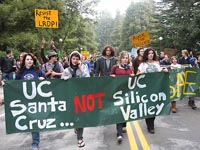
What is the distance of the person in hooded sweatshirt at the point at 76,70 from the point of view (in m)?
6.02

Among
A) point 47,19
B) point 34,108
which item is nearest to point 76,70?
point 34,108

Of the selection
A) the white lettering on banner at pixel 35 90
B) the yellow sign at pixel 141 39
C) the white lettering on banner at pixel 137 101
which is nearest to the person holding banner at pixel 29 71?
the white lettering on banner at pixel 35 90

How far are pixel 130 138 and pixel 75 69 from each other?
174 centimetres

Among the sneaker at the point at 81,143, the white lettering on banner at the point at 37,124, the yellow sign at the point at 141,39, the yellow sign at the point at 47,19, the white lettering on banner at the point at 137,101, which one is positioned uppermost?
the yellow sign at the point at 47,19

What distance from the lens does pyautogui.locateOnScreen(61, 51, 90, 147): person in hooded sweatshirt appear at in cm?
602

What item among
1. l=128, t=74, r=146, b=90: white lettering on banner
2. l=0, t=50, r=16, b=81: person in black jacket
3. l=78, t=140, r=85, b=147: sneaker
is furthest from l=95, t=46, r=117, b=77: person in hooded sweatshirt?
l=0, t=50, r=16, b=81: person in black jacket

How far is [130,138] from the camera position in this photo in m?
6.61

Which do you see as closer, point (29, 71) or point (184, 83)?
point (29, 71)

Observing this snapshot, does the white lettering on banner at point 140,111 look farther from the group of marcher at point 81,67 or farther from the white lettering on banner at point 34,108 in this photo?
the white lettering on banner at point 34,108

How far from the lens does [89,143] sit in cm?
628

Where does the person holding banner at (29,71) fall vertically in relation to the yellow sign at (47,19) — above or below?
below

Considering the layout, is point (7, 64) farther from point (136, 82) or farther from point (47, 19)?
point (136, 82)

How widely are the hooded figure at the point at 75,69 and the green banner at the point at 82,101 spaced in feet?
0.83

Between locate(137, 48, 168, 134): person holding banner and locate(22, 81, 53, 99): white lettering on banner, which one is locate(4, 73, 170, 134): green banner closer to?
locate(22, 81, 53, 99): white lettering on banner
